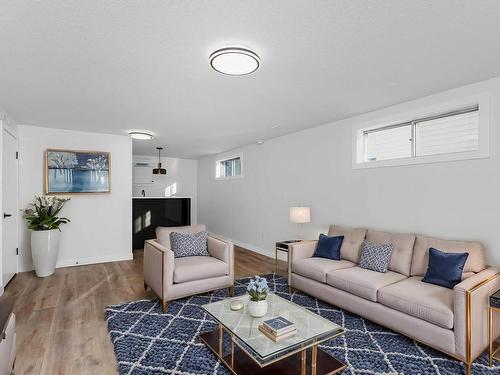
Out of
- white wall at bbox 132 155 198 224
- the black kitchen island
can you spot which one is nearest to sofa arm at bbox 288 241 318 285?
the black kitchen island

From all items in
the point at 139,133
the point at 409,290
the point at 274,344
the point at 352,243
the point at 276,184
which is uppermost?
the point at 139,133

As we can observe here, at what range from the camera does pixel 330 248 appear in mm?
3668

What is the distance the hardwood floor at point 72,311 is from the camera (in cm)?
221

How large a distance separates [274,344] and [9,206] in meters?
4.37

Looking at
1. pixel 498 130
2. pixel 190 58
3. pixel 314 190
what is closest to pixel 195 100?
pixel 190 58

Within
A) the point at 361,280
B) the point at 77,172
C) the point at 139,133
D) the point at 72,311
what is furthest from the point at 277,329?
the point at 77,172

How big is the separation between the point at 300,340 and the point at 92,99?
131 inches

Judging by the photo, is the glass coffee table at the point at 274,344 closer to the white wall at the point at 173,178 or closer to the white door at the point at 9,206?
the white door at the point at 9,206

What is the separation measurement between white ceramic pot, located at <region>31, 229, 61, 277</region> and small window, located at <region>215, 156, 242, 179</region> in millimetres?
3939

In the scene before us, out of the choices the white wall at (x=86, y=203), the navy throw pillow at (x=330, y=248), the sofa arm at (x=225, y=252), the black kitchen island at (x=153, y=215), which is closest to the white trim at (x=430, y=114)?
the navy throw pillow at (x=330, y=248)

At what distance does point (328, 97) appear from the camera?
326cm

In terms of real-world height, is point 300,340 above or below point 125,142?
below

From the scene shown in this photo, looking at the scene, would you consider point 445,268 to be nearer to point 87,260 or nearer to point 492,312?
point 492,312

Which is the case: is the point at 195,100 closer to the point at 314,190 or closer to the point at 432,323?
the point at 314,190
